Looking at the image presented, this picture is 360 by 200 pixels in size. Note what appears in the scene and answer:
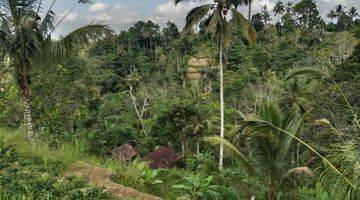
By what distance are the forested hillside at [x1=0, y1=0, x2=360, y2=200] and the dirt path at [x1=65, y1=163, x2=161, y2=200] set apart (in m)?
0.26

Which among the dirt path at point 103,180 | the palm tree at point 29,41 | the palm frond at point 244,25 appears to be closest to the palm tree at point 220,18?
the palm frond at point 244,25

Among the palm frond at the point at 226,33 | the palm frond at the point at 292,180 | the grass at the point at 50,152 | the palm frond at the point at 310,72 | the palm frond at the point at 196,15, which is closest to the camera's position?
the palm frond at the point at 310,72

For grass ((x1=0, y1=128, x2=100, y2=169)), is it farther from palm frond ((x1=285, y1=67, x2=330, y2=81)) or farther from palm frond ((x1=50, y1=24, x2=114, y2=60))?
palm frond ((x1=285, y1=67, x2=330, y2=81))

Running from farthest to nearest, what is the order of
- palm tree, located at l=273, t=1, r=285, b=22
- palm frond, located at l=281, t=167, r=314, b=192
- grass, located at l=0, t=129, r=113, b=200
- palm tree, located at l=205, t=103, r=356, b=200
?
palm tree, located at l=273, t=1, r=285, b=22
palm frond, located at l=281, t=167, r=314, b=192
palm tree, located at l=205, t=103, r=356, b=200
grass, located at l=0, t=129, r=113, b=200

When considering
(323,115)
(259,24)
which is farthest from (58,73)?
(259,24)

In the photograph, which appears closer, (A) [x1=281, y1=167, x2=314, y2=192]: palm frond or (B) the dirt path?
(B) the dirt path

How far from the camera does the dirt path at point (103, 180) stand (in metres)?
8.08

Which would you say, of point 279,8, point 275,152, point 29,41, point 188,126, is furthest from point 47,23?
point 279,8

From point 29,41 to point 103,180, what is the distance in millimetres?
5039

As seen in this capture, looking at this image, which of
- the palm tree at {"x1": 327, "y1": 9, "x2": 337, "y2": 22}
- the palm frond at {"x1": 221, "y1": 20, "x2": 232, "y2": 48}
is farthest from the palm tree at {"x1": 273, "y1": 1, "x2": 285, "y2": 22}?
the palm frond at {"x1": 221, "y1": 20, "x2": 232, "y2": 48}

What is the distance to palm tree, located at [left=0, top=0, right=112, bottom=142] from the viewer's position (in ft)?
39.6

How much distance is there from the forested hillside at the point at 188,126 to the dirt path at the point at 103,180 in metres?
0.26

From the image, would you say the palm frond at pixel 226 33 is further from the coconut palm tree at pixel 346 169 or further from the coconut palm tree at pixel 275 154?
the coconut palm tree at pixel 346 169

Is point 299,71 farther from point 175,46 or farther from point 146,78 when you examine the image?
point 175,46
